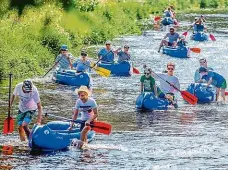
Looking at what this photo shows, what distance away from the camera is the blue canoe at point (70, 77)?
21.1 meters

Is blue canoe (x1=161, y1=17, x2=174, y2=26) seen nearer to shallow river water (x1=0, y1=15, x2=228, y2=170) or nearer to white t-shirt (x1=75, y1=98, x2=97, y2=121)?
shallow river water (x1=0, y1=15, x2=228, y2=170)

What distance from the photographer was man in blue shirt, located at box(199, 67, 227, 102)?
1883cm

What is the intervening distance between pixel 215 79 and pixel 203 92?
1.71ft

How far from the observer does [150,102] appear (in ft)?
56.2

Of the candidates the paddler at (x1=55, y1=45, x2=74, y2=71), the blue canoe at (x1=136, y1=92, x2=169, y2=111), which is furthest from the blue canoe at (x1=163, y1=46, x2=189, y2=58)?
the blue canoe at (x1=136, y1=92, x2=169, y2=111)

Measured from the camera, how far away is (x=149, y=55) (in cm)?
3047

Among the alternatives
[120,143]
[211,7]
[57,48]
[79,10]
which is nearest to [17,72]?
[57,48]

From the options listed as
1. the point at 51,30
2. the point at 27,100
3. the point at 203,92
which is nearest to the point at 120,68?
the point at 203,92

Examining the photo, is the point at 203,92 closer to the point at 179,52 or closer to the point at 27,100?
the point at 27,100

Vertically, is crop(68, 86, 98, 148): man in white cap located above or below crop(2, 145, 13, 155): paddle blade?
above

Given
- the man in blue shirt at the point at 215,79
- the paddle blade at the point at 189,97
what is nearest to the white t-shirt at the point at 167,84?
the paddle blade at the point at 189,97

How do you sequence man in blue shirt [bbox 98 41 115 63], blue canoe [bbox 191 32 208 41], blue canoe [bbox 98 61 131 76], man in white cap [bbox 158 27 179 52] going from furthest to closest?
blue canoe [bbox 191 32 208 41] < man in white cap [bbox 158 27 179 52] < man in blue shirt [bbox 98 41 115 63] < blue canoe [bbox 98 61 131 76]

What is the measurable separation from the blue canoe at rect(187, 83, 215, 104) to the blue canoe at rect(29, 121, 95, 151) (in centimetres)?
715

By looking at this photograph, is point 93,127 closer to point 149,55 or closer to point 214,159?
point 214,159
